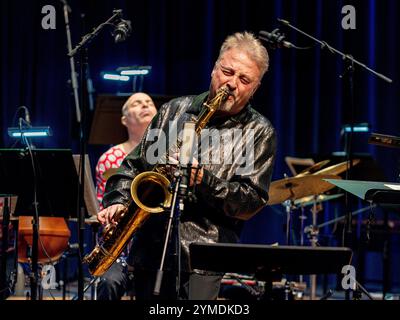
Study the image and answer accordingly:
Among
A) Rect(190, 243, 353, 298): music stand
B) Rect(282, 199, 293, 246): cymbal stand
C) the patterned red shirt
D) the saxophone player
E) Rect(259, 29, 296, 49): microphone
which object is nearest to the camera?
Rect(190, 243, 353, 298): music stand

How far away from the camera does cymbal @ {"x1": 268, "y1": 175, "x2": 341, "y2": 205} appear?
202 inches

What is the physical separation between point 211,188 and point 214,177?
0.06m

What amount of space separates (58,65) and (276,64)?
2517 millimetres

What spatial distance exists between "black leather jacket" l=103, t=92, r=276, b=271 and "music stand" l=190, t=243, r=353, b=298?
518mm

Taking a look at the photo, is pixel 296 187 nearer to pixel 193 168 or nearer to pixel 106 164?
pixel 106 164

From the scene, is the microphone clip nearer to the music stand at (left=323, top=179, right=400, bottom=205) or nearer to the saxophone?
the saxophone

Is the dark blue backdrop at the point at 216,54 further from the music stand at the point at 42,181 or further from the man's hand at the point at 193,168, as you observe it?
the man's hand at the point at 193,168

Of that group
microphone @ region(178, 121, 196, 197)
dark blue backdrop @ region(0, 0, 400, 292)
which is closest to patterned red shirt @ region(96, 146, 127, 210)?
microphone @ region(178, 121, 196, 197)

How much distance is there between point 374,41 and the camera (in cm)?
807

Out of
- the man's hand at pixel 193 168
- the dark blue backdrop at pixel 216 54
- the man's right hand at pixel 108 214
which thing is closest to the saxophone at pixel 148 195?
the man's right hand at pixel 108 214

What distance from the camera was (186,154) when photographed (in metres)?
2.95

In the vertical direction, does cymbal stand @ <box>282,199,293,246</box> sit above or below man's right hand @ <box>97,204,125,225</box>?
below

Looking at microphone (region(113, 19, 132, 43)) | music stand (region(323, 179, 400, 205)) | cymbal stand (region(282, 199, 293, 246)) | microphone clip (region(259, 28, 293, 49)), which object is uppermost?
microphone (region(113, 19, 132, 43))
